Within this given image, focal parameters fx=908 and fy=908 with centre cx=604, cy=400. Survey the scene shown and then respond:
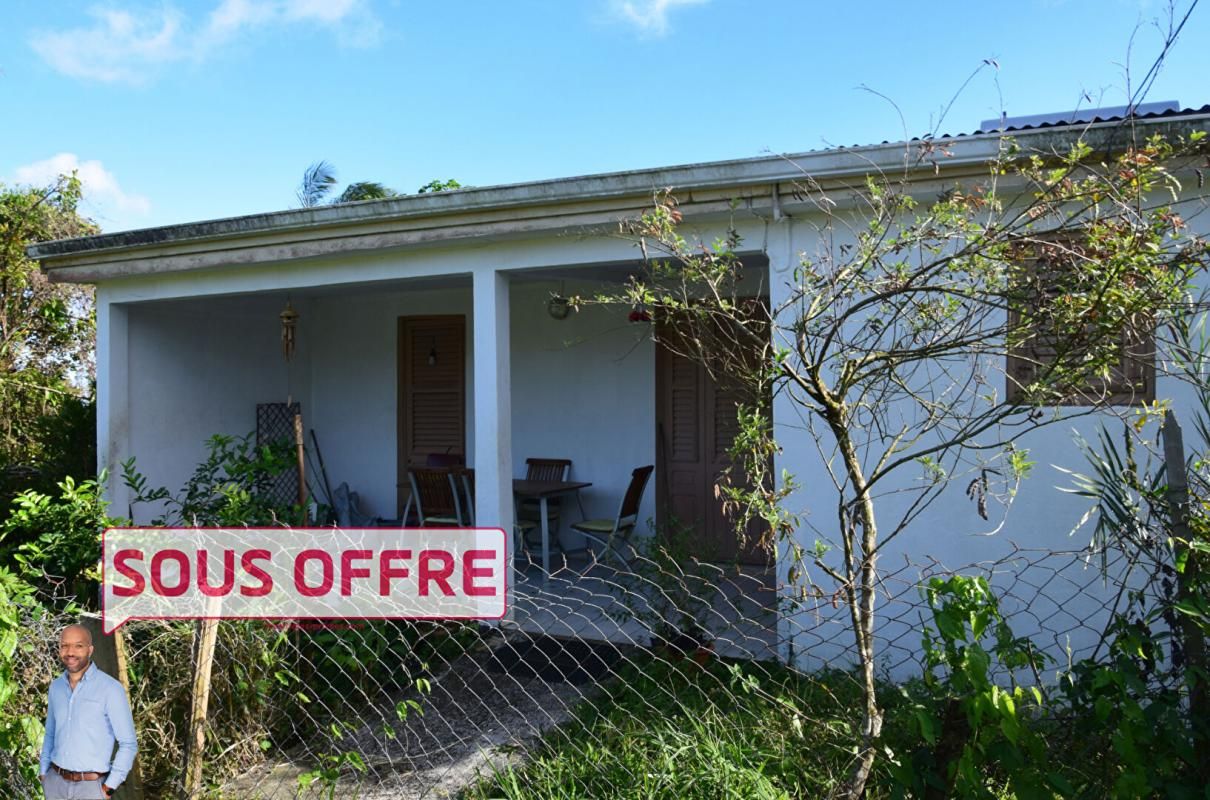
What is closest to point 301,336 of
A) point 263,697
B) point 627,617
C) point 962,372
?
point 627,617

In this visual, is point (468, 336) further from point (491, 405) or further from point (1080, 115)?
point (1080, 115)

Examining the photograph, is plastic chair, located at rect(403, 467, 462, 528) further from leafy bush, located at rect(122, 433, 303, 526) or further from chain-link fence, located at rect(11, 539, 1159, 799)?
chain-link fence, located at rect(11, 539, 1159, 799)

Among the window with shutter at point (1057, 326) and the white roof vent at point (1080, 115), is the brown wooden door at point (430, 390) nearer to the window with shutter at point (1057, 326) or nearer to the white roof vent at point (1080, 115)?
the white roof vent at point (1080, 115)

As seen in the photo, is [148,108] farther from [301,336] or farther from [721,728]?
[721,728]

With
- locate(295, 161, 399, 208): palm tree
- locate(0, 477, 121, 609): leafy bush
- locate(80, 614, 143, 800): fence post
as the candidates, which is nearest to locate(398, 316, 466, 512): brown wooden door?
locate(0, 477, 121, 609): leafy bush

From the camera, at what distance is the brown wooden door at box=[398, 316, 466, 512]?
29.1ft

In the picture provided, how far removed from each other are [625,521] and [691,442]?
91 cm

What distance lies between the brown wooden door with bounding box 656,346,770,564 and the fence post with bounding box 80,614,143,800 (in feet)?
17.0

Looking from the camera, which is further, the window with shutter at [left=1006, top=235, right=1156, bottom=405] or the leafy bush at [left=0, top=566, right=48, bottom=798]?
the leafy bush at [left=0, top=566, right=48, bottom=798]

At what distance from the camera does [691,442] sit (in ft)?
25.6

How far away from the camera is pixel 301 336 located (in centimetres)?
956

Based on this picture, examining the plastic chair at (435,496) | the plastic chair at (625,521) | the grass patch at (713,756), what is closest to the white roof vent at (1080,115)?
the plastic chair at (625,521)

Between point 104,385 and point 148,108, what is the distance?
12.5 meters

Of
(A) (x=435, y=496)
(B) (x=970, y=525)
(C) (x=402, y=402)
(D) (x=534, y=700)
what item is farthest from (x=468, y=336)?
(B) (x=970, y=525)
